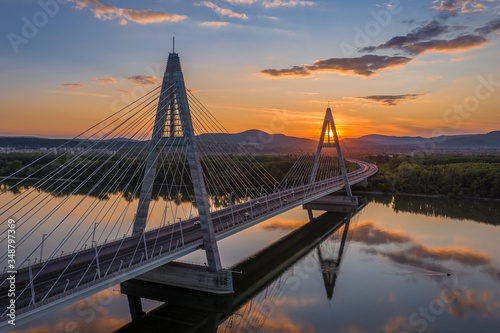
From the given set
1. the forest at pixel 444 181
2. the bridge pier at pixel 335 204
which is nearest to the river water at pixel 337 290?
the bridge pier at pixel 335 204

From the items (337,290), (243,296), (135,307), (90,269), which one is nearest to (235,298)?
(243,296)

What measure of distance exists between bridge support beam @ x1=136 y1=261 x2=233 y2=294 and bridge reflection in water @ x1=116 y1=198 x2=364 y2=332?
359 millimetres

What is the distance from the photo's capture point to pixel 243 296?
81.4 feet

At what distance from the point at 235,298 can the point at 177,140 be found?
1035 cm

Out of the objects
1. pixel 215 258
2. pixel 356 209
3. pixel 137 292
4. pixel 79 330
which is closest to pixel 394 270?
pixel 215 258

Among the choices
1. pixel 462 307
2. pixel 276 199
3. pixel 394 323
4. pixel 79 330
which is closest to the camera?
pixel 79 330

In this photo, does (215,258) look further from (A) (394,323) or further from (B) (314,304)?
(A) (394,323)

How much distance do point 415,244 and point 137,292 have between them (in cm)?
2561

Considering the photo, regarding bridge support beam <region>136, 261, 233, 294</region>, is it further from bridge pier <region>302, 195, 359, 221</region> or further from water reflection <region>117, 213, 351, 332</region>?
bridge pier <region>302, 195, 359, 221</region>

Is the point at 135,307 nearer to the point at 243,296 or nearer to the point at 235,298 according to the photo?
the point at 235,298

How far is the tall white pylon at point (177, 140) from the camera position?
23.2m

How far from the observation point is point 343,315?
22.2 m

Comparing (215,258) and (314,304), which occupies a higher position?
(215,258)

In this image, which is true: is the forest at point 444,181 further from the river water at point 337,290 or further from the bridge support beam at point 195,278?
the bridge support beam at point 195,278
